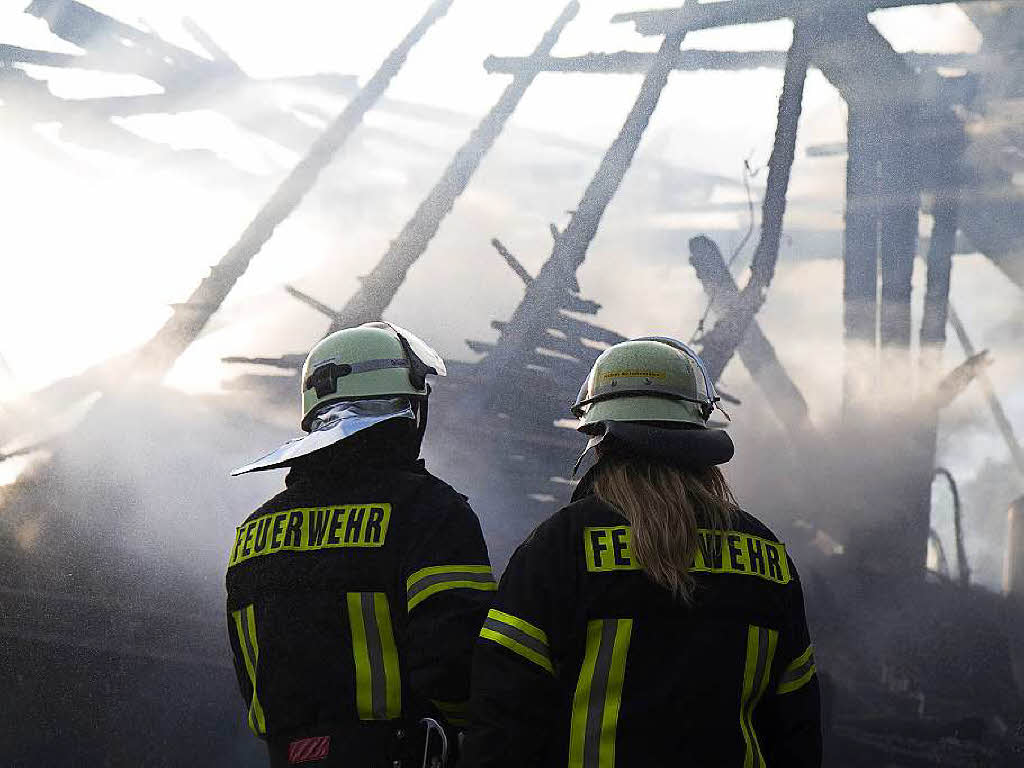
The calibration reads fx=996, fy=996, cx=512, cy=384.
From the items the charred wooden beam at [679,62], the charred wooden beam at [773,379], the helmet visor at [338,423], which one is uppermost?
the charred wooden beam at [679,62]

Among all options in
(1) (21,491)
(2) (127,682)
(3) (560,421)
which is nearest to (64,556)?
(1) (21,491)

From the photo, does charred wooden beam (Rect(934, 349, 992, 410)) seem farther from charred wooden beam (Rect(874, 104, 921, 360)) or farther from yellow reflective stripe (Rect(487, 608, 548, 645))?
yellow reflective stripe (Rect(487, 608, 548, 645))

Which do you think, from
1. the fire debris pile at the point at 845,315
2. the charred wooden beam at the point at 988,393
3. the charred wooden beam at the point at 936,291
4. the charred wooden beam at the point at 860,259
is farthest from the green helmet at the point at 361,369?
the charred wooden beam at the point at 988,393

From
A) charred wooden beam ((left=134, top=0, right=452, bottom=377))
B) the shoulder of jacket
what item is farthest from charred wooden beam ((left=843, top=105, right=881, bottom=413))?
the shoulder of jacket

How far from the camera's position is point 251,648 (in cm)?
222

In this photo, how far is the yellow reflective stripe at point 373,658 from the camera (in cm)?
210

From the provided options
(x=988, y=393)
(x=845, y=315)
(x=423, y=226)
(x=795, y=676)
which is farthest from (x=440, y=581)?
(x=988, y=393)

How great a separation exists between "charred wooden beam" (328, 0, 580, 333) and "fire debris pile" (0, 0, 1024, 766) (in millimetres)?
19

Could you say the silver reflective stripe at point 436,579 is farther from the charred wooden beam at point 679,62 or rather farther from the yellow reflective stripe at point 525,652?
the charred wooden beam at point 679,62

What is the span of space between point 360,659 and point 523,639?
47 centimetres

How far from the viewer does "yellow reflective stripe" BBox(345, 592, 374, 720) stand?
210 centimetres

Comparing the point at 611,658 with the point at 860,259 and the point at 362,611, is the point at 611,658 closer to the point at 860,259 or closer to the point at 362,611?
the point at 362,611

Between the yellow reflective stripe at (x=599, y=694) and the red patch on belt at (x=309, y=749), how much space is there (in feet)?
1.91

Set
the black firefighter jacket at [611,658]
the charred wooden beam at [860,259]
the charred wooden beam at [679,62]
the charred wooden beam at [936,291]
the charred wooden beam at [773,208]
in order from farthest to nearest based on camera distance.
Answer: the charred wooden beam at [936,291] → the charred wooden beam at [679,62] → the charred wooden beam at [860,259] → the charred wooden beam at [773,208] → the black firefighter jacket at [611,658]
